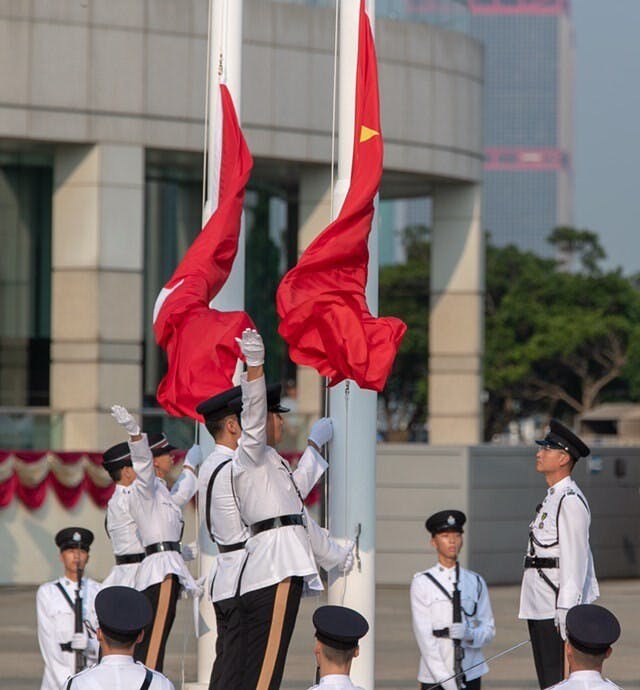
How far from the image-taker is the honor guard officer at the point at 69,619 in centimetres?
1102

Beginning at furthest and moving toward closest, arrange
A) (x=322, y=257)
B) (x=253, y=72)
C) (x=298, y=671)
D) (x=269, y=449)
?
(x=253, y=72) < (x=298, y=671) < (x=322, y=257) < (x=269, y=449)

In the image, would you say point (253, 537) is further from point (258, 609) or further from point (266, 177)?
point (266, 177)

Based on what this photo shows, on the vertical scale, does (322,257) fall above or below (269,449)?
above

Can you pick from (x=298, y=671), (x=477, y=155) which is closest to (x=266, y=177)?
(x=477, y=155)

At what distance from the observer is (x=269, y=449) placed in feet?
28.9

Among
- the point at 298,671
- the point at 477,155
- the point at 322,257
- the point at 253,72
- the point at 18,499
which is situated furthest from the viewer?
the point at 477,155

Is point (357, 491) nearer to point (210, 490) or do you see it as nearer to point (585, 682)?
point (210, 490)

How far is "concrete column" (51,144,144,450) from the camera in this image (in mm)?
22609

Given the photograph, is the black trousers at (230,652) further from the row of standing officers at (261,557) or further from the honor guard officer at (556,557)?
the honor guard officer at (556,557)

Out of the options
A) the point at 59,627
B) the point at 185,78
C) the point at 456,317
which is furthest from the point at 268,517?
the point at 456,317

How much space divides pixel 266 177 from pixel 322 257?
16.7m

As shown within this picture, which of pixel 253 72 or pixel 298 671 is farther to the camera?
pixel 253 72

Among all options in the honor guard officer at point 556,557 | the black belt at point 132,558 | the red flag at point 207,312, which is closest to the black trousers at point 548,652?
the honor guard officer at point 556,557

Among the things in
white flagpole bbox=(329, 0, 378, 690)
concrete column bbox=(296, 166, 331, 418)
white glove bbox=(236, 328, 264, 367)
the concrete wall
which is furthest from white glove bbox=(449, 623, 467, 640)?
concrete column bbox=(296, 166, 331, 418)
